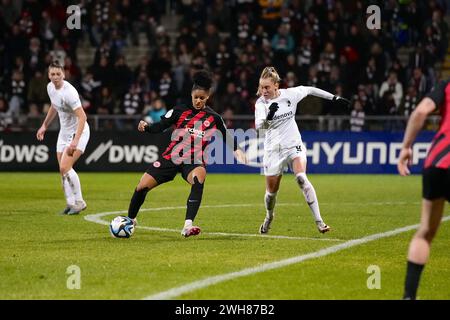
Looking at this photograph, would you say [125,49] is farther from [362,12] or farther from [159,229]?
[159,229]

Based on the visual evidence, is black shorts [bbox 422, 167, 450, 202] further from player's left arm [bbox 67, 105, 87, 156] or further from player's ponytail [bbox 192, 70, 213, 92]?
player's left arm [bbox 67, 105, 87, 156]

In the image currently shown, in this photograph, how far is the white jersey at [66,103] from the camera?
14.3 m

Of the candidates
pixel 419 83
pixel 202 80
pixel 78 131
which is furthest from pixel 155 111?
pixel 202 80

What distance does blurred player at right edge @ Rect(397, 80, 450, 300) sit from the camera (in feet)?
22.8

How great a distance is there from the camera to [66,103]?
14414mm

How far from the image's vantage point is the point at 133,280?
8.30 meters

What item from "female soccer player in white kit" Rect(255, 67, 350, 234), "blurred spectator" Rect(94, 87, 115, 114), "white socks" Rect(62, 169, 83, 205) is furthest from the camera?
"blurred spectator" Rect(94, 87, 115, 114)

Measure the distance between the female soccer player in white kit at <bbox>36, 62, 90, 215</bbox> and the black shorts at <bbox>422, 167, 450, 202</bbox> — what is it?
7.93 metres

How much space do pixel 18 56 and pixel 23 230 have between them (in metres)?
16.4

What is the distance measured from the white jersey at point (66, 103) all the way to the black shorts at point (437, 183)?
26.8 feet

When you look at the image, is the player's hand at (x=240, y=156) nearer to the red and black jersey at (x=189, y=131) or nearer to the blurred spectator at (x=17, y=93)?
the red and black jersey at (x=189, y=131)

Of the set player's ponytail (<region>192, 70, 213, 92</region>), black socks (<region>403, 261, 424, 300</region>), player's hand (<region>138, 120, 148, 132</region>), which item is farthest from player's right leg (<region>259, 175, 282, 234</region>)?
black socks (<region>403, 261, 424, 300</region>)

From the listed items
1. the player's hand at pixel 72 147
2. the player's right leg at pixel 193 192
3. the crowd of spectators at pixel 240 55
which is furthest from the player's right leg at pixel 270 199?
the crowd of spectators at pixel 240 55
